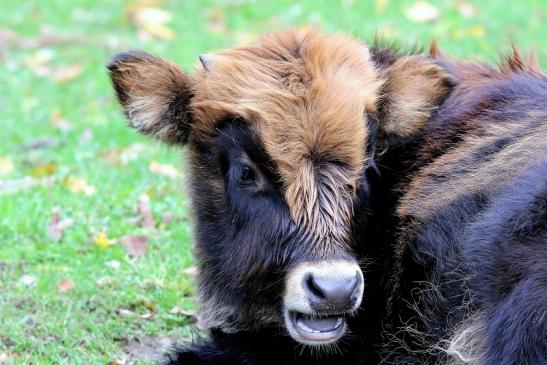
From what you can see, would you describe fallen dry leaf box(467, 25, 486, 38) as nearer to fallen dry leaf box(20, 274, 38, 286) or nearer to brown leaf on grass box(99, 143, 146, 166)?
brown leaf on grass box(99, 143, 146, 166)

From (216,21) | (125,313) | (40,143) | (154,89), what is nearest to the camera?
(154,89)

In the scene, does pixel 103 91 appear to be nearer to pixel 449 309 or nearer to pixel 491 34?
pixel 491 34

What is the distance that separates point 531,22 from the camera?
43.4 feet

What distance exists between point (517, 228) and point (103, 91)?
27.1ft

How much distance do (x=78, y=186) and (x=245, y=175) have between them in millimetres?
3801

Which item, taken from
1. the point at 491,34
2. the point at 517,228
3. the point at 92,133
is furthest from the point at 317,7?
the point at 517,228

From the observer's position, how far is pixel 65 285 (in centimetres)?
649

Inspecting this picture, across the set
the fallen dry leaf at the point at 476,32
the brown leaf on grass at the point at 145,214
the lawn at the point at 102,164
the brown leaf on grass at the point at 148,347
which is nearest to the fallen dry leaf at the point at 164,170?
the lawn at the point at 102,164

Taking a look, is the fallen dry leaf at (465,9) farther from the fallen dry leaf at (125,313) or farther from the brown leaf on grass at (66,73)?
the fallen dry leaf at (125,313)

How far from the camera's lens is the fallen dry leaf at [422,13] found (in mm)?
13710

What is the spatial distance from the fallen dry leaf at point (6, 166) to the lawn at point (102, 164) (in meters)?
0.04

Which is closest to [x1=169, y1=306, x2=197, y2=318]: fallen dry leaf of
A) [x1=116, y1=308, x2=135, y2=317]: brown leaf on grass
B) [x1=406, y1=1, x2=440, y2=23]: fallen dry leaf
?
[x1=116, y1=308, x2=135, y2=317]: brown leaf on grass

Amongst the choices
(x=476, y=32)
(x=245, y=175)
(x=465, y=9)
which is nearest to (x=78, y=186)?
(x=245, y=175)

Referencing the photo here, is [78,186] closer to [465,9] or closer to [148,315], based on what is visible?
[148,315]
